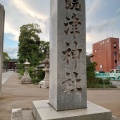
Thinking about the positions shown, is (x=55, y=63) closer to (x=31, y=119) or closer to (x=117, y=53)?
(x=31, y=119)

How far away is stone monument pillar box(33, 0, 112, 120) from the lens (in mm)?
3512

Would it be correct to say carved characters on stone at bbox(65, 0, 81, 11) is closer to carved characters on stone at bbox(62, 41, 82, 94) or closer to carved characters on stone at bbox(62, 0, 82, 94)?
carved characters on stone at bbox(62, 0, 82, 94)

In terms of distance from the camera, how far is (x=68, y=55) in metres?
3.67

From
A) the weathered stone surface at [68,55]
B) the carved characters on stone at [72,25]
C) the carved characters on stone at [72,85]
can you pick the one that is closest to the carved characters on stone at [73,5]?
the weathered stone surface at [68,55]

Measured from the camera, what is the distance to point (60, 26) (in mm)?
3637

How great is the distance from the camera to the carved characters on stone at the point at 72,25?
12.2ft

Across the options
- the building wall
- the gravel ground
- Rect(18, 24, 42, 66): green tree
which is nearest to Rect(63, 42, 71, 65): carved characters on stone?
the gravel ground

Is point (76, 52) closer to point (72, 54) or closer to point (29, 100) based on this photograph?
point (72, 54)

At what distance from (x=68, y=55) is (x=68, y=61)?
125 millimetres

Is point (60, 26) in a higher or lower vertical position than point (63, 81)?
higher

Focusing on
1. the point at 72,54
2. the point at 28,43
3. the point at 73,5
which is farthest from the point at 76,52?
the point at 28,43

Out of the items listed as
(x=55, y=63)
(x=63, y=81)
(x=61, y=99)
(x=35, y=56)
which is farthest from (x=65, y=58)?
(x=35, y=56)

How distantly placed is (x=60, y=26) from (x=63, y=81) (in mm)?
1126

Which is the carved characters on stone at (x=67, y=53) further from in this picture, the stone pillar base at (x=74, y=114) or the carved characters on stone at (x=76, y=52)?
the stone pillar base at (x=74, y=114)
